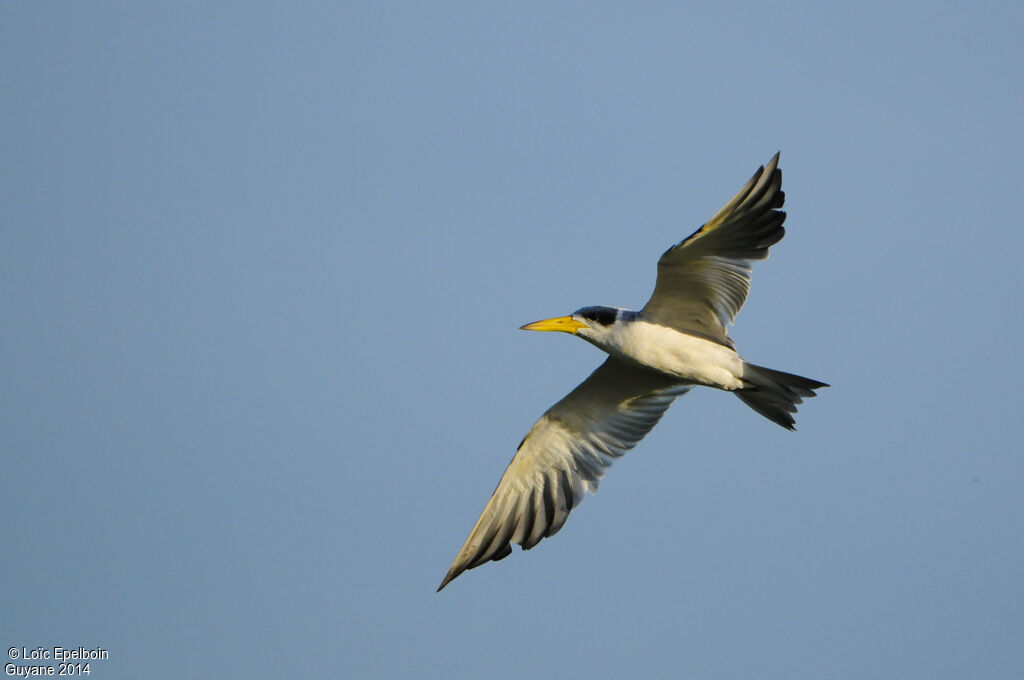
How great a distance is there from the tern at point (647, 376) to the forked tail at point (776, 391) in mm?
10

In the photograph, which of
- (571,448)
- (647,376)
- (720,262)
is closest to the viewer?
(720,262)

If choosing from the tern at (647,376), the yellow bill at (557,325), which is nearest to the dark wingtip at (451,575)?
the tern at (647,376)

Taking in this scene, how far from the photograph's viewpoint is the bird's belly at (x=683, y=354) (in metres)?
11.3

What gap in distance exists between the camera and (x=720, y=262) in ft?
37.1

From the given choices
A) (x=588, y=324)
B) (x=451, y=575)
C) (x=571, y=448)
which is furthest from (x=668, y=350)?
(x=451, y=575)

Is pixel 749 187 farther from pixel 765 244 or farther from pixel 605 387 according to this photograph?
→ pixel 605 387

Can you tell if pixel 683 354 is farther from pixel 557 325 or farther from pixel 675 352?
pixel 557 325

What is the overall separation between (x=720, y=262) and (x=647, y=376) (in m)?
1.78

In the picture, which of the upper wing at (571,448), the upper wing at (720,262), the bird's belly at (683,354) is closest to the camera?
the upper wing at (720,262)

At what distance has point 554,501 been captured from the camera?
12.6 m

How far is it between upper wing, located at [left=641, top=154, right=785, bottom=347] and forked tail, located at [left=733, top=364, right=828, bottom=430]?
649 millimetres

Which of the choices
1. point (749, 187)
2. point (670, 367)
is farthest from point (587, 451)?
point (749, 187)

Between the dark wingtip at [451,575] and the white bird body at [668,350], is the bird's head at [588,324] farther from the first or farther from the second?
the dark wingtip at [451,575]

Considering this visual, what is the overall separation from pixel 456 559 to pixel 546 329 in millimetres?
2753
